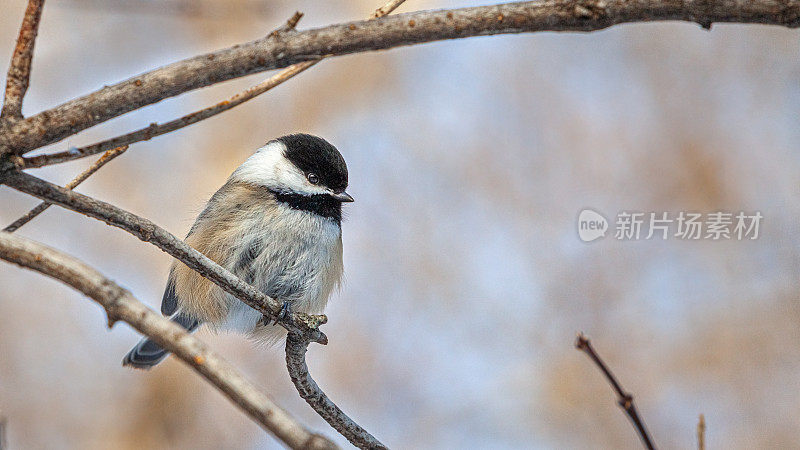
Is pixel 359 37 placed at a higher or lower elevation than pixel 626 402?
higher

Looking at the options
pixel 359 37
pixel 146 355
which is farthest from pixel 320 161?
pixel 359 37

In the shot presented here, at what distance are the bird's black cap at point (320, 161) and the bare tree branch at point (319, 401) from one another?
119cm

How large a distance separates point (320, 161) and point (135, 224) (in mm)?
1674

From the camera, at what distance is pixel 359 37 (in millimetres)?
1369

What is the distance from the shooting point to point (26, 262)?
1.18 metres

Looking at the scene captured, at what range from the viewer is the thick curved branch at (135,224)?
142cm

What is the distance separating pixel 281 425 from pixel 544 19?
2.87ft

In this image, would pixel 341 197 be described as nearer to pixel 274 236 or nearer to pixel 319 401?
pixel 274 236

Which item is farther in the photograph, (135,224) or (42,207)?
(42,207)

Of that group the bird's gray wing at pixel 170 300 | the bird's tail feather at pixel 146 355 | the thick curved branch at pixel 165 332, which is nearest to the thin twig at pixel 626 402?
the thick curved branch at pixel 165 332

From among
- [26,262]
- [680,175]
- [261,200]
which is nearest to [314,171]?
[261,200]

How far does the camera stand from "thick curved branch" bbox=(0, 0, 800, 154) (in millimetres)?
1351

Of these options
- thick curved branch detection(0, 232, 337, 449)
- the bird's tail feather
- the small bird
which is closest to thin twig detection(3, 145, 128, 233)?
thick curved branch detection(0, 232, 337, 449)

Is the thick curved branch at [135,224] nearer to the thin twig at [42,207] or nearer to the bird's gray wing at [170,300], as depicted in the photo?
the thin twig at [42,207]
